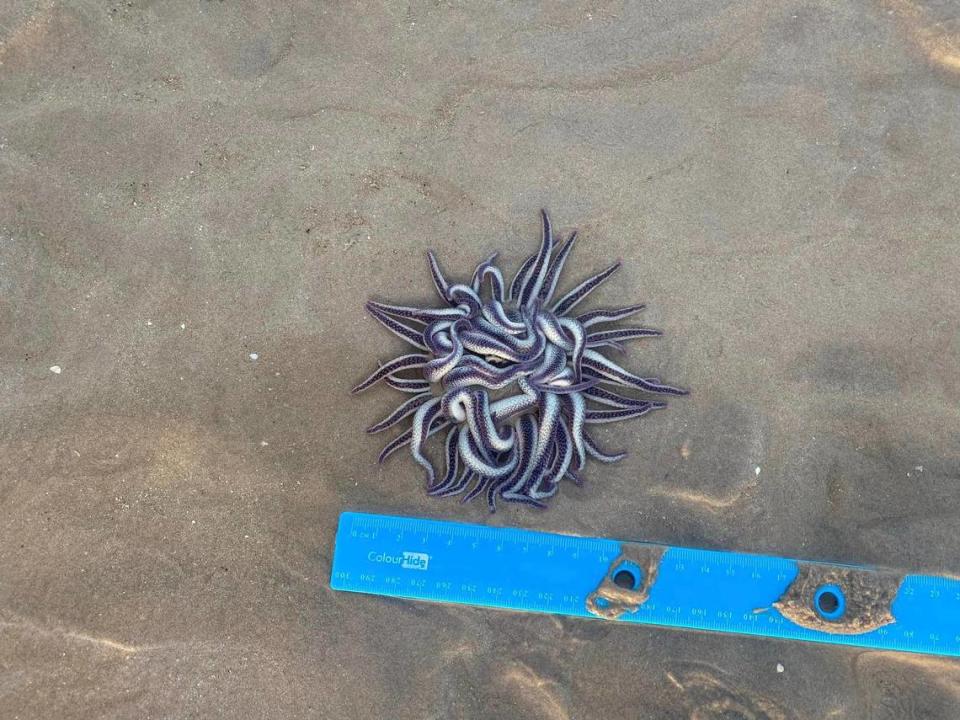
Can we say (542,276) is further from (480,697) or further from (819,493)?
(480,697)

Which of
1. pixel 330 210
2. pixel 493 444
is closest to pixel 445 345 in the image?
pixel 493 444

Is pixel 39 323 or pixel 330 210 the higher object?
pixel 330 210

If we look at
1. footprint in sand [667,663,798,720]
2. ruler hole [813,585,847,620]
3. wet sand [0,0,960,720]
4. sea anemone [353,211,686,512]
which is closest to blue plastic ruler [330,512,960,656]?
ruler hole [813,585,847,620]

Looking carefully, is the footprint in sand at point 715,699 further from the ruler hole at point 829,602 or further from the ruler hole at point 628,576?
the ruler hole at point 829,602

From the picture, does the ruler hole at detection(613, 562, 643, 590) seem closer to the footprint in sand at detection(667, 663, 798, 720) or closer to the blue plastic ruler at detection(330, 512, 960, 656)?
the blue plastic ruler at detection(330, 512, 960, 656)

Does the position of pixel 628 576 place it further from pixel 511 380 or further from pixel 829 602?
pixel 511 380

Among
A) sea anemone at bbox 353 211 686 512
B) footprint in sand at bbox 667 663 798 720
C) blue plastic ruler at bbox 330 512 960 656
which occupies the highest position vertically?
sea anemone at bbox 353 211 686 512
